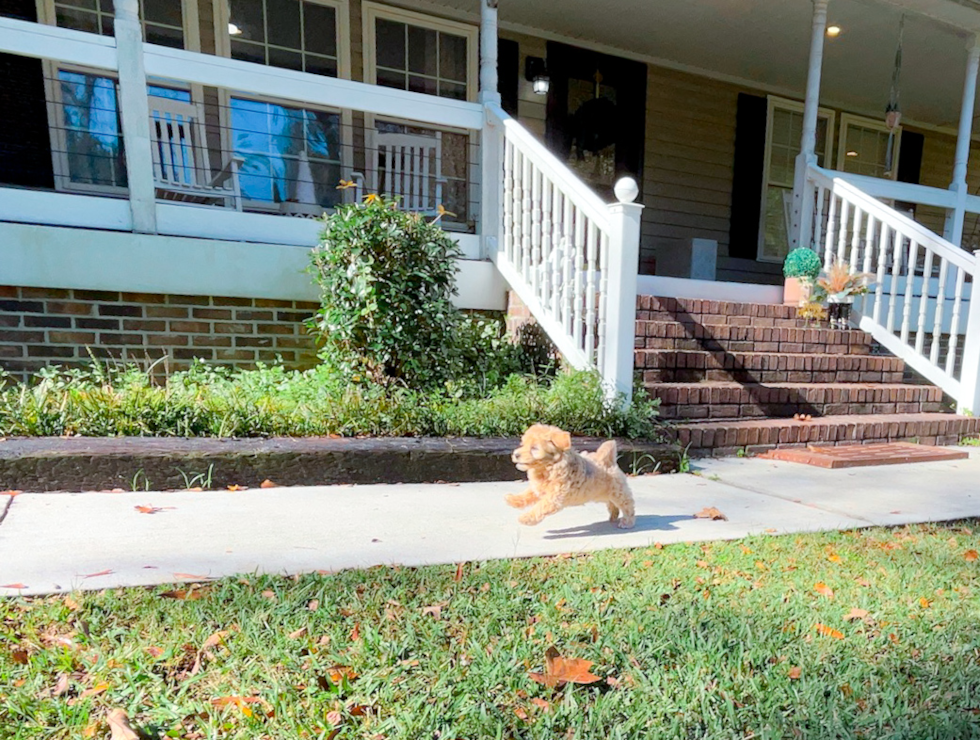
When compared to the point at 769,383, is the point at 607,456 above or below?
above

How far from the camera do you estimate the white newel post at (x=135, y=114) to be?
3.72 metres

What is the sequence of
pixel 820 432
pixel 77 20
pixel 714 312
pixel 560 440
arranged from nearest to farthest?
pixel 560 440 < pixel 820 432 < pixel 714 312 < pixel 77 20

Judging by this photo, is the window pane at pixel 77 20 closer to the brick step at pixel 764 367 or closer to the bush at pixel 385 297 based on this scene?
the bush at pixel 385 297

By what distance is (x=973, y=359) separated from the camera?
4.82 metres

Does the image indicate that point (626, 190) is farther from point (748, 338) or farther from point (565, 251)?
point (748, 338)

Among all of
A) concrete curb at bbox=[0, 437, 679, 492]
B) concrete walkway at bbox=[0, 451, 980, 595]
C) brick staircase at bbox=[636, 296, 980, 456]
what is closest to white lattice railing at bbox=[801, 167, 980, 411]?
brick staircase at bbox=[636, 296, 980, 456]

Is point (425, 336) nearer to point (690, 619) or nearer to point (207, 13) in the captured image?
point (690, 619)

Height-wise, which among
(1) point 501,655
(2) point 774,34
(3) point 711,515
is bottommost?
(3) point 711,515

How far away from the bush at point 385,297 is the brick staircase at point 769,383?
58.1 inches

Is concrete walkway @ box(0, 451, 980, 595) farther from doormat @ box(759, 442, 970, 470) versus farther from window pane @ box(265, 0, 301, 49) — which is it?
window pane @ box(265, 0, 301, 49)

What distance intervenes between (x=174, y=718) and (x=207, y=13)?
6.54 meters

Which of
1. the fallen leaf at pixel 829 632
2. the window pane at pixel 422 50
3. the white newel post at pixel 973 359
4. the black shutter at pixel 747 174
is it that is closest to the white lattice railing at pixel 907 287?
the white newel post at pixel 973 359

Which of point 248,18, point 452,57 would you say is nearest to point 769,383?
point 452,57

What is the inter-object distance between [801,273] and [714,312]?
1.04 m
